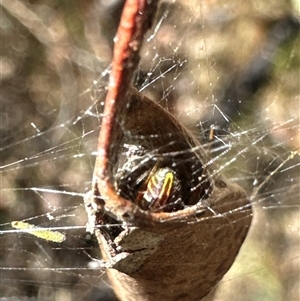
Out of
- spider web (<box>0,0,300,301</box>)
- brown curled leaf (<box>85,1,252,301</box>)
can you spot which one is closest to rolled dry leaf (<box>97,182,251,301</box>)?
brown curled leaf (<box>85,1,252,301</box>)

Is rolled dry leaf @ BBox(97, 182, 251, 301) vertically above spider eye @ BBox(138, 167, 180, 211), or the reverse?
spider eye @ BBox(138, 167, 180, 211)

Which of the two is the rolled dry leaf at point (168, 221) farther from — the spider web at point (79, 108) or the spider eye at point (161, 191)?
the spider web at point (79, 108)

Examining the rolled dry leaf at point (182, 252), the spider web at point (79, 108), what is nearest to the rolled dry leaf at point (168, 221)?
the rolled dry leaf at point (182, 252)

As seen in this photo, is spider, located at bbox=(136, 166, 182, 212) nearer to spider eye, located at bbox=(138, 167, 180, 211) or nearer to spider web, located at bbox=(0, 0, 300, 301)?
spider eye, located at bbox=(138, 167, 180, 211)

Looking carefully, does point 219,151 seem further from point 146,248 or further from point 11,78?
point 11,78

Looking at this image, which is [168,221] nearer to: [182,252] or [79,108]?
[182,252]

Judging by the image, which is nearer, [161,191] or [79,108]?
[161,191]

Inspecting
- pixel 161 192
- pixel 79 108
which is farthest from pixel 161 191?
pixel 79 108

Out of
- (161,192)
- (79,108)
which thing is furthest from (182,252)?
(79,108)

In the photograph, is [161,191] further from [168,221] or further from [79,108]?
[79,108]
